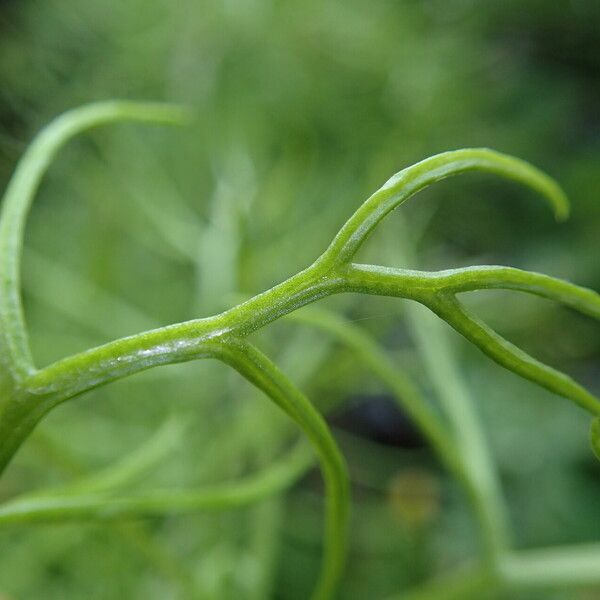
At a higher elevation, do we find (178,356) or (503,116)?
(503,116)

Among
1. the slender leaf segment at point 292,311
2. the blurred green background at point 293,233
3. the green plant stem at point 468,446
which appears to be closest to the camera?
the slender leaf segment at point 292,311

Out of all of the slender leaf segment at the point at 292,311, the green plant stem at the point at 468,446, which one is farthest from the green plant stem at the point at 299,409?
the green plant stem at the point at 468,446

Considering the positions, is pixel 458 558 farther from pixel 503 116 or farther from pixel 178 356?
pixel 178 356

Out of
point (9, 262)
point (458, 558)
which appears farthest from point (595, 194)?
point (9, 262)

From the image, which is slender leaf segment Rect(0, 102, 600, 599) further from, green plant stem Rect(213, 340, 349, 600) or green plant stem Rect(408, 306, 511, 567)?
green plant stem Rect(408, 306, 511, 567)

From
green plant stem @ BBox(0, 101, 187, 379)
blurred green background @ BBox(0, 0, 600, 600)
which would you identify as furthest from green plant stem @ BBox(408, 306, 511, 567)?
green plant stem @ BBox(0, 101, 187, 379)

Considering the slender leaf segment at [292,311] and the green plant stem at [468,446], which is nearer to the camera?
the slender leaf segment at [292,311]

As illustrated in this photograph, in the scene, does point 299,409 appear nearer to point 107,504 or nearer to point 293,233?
point 107,504

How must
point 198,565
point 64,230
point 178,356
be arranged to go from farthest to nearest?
point 64,230 → point 198,565 → point 178,356

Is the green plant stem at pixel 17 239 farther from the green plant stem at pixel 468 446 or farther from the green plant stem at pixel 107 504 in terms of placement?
the green plant stem at pixel 468 446
